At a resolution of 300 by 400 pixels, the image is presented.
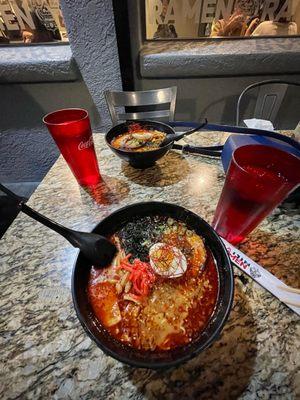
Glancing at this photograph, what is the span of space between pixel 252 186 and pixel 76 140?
597 millimetres

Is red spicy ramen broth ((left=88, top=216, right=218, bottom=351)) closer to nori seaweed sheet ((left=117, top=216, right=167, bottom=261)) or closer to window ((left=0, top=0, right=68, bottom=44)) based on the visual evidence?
nori seaweed sheet ((left=117, top=216, right=167, bottom=261))

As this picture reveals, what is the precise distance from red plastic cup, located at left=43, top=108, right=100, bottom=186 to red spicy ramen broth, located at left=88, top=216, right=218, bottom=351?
38 cm

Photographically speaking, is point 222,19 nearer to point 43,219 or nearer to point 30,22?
point 30,22

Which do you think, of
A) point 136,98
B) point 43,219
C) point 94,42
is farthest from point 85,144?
point 94,42

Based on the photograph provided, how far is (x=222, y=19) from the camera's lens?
2016 mm

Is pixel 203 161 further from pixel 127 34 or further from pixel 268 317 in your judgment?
pixel 127 34

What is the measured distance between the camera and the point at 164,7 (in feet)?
6.50

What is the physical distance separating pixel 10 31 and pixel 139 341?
9.16 feet

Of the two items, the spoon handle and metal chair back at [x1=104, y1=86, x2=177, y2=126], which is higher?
the spoon handle

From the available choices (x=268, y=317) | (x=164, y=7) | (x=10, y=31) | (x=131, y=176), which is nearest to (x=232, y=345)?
(x=268, y=317)

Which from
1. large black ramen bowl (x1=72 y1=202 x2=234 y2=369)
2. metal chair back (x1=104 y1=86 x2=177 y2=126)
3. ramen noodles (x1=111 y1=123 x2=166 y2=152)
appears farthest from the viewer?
metal chair back (x1=104 y1=86 x2=177 y2=126)

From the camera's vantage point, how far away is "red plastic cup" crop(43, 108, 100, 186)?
28.5 inches

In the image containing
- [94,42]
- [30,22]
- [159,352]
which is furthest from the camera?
[30,22]

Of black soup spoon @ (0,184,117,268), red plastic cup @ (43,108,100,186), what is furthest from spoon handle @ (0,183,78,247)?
red plastic cup @ (43,108,100,186)
